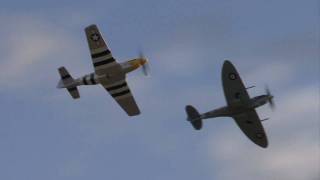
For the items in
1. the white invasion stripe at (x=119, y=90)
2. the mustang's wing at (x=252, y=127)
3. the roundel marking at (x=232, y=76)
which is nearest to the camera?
the white invasion stripe at (x=119, y=90)

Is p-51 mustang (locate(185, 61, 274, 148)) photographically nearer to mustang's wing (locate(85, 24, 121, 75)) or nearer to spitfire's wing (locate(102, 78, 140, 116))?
spitfire's wing (locate(102, 78, 140, 116))

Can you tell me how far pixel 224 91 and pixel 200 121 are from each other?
4738 millimetres

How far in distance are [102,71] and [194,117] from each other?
1527 centimetres

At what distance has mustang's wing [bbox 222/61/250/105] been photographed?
85062 mm

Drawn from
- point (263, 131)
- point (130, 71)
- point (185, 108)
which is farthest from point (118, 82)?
point (263, 131)

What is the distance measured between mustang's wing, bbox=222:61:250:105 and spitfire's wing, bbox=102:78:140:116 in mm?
10810

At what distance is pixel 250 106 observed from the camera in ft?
273

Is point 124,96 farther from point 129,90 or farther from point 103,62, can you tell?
point 103,62

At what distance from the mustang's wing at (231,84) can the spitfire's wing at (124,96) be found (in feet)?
35.5

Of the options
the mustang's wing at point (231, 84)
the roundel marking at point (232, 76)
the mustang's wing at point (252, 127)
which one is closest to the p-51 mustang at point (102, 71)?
the mustang's wing at point (231, 84)

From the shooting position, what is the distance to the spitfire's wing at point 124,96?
8119 centimetres

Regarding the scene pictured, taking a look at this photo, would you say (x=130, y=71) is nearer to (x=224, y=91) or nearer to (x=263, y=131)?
(x=224, y=91)

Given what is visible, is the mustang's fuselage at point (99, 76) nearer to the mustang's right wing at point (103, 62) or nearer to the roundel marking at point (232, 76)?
the mustang's right wing at point (103, 62)

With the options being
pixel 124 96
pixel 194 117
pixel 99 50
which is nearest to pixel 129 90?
pixel 124 96
